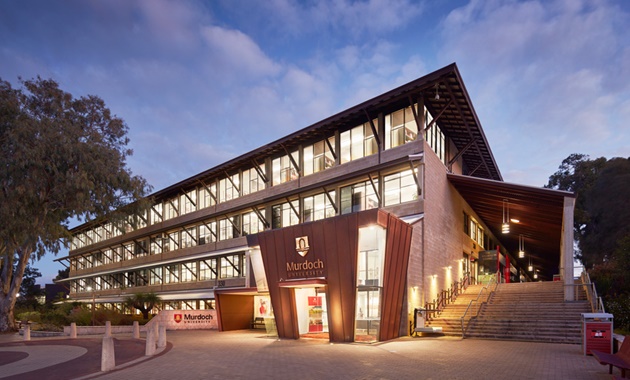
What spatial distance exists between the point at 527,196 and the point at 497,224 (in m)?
16.4

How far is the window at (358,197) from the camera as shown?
2822 centimetres

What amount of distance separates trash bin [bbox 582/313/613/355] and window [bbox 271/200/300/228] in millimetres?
21064

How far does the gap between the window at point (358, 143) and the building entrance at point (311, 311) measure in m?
9.43

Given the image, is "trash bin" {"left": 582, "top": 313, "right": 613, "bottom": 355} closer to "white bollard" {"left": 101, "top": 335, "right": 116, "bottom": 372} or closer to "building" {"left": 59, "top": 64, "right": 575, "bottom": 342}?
"building" {"left": 59, "top": 64, "right": 575, "bottom": 342}

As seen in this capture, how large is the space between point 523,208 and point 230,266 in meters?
23.4

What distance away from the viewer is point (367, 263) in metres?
20.7

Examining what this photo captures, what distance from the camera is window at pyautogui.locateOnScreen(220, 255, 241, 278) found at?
3894 centimetres

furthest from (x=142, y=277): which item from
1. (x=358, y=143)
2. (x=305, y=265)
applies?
(x=305, y=265)

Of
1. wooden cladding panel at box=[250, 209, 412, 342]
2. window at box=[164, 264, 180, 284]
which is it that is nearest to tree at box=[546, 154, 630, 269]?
wooden cladding panel at box=[250, 209, 412, 342]

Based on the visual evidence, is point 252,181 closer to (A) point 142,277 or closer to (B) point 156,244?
(B) point 156,244

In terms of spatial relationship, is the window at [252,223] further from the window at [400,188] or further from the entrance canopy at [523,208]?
the entrance canopy at [523,208]

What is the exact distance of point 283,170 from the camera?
3547 centimetres

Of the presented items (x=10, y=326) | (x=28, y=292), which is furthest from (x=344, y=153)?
(x=28, y=292)

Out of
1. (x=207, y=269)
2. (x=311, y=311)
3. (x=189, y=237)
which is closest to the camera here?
(x=311, y=311)
